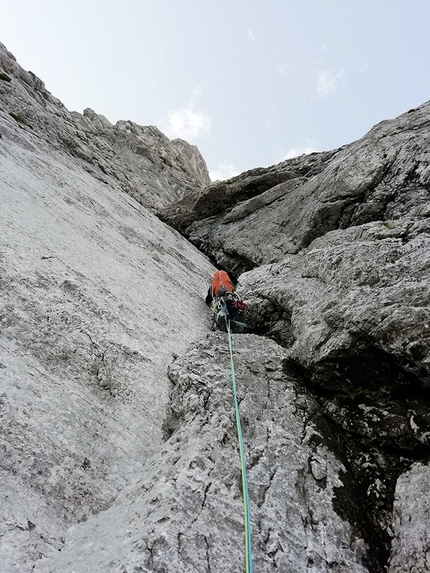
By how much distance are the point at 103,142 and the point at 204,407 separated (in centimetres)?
3004

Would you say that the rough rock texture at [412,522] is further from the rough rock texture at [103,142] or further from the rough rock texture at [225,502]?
the rough rock texture at [103,142]

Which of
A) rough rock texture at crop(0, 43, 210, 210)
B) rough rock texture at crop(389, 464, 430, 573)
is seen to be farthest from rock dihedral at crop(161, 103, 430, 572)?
rough rock texture at crop(0, 43, 210, 210)

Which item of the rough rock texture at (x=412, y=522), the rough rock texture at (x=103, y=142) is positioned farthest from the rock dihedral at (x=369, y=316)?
the rough rock texture at (x=103, y=142)

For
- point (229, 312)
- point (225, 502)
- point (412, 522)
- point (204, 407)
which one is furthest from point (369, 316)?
point (229, 312)

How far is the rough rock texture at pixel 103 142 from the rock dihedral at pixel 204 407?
1000cm

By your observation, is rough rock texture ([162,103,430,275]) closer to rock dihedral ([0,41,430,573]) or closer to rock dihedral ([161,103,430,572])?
rock dihedral ([161,103,430,572])

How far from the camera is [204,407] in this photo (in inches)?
229

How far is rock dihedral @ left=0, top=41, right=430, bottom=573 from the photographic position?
395 centimetres

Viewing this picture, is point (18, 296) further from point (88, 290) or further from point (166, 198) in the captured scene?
point (166, 198)

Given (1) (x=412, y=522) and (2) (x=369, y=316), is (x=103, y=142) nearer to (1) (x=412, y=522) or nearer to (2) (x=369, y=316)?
(2) (x=369, y=316)

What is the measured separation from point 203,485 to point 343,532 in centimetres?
172

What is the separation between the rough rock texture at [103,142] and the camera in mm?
20109

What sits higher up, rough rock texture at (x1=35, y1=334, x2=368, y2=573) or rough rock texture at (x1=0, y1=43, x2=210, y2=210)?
rough rock texture at (x1=0, y1=43, x2=210, y2=210)

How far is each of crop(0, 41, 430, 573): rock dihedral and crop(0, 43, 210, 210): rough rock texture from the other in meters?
10.0
